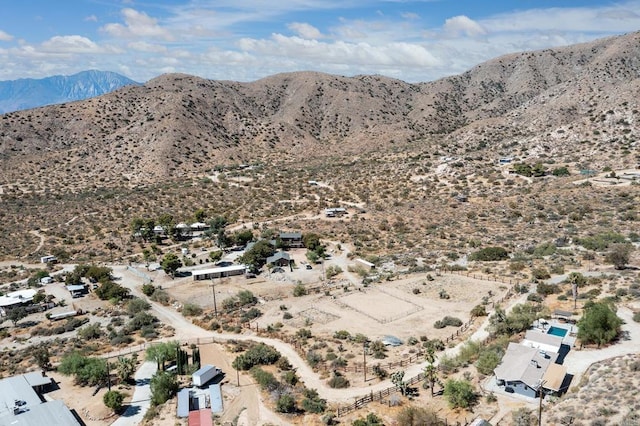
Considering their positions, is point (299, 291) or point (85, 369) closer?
point (85, 369)

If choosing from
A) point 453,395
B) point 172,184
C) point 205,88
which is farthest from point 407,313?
point 205,88

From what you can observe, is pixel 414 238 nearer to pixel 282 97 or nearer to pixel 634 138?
pixel 634 138

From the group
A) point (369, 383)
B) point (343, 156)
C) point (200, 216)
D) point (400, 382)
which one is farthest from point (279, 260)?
point (343, 156)

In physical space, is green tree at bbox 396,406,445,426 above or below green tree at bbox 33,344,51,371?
above

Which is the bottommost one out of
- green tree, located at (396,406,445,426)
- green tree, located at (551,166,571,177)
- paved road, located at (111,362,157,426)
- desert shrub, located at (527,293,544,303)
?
paved road, located at (111,362,157,426)

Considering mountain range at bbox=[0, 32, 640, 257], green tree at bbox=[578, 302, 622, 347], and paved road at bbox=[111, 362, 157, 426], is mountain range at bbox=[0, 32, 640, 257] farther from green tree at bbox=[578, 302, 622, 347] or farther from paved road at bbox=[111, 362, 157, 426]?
paved road at bbox=[111, 362, 157, 426]

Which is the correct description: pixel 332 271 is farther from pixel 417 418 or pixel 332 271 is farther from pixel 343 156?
pixel 343 156

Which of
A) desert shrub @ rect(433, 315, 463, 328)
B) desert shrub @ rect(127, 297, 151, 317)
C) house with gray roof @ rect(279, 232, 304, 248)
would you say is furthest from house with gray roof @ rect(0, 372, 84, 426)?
house with gray roof @ rect(279, 232, 304, 248)
